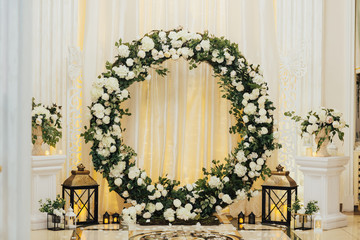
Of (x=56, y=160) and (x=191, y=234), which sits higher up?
(x=56, y=160)

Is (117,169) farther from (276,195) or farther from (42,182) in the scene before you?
(276,195)

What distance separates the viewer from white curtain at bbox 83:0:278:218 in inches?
223

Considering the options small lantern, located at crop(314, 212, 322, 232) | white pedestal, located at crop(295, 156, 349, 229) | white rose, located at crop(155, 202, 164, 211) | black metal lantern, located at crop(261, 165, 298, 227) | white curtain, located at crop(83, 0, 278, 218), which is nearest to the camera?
small lantern, located at crop(314, 212, 322, 232)

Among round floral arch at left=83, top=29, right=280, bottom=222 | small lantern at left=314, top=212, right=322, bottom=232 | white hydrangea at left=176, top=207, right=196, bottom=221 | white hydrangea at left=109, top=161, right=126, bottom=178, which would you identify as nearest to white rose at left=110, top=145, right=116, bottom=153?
round floral arch at left=83, top=29, right=280, bottom=222

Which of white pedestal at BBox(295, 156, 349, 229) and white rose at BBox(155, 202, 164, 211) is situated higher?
white pedestal at BBox(295, 156, 349, 229)

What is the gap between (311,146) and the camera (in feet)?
17.2

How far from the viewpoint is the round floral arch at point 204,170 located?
507 centimetres

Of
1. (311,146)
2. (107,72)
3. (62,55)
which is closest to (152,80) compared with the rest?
(107,72)

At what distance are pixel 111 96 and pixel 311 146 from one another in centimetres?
225

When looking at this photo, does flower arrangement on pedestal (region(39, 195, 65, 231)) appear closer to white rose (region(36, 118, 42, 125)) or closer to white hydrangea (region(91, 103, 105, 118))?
white rose (region(36, 118, 42, 125))

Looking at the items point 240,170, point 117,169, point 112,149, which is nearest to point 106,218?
point 117,169

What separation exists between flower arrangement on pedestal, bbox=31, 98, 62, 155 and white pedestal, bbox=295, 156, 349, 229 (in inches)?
100

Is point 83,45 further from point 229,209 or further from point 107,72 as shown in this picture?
point 229,209

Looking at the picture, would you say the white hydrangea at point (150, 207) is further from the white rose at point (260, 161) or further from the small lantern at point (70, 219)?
the white rose at point (260, 161)
